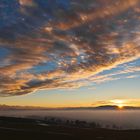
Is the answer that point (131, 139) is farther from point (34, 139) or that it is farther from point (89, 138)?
point (34, 139)

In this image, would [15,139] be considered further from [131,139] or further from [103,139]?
[131,139]

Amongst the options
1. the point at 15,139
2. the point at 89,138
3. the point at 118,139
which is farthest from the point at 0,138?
the point at 118,139

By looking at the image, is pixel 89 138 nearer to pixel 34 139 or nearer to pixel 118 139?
pixel 118 139

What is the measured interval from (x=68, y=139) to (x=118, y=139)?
6.00 m

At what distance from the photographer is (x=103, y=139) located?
38.1 metres

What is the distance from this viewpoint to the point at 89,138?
1538 inches

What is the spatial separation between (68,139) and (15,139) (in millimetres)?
5859

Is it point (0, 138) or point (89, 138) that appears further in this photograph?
point (89, 138)

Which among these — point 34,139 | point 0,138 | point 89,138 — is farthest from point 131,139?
point 0,138

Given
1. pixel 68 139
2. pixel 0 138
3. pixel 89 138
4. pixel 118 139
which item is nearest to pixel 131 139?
pixel 118 139

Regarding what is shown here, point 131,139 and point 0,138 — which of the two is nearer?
point 0,138

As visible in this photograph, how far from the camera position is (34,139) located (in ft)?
119

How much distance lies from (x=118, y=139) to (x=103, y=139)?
2168 mm

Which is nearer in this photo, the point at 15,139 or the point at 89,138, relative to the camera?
the point at 15,139
